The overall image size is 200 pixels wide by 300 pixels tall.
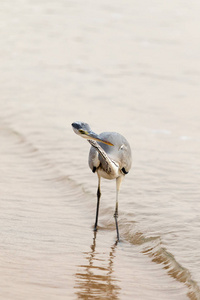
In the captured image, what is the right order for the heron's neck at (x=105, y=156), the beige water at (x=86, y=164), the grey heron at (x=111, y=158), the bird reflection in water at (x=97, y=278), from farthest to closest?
the grey heron at (x=111, y=158)
the heron's neck at (x=105, y=156)
the beige water at (x=86, y=164)
the bird reflection in water at (x=97, y=278)

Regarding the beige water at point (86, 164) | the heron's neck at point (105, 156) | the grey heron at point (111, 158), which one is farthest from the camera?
the grey heron at point (111, 158)

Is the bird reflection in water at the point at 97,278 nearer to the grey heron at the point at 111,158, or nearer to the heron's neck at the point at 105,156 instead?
the grey heron at the point at 111,158

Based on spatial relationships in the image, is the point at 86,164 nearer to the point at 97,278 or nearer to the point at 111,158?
the point at 111,158

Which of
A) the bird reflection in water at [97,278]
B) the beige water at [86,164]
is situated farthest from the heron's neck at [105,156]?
the bird reflection in water at [97,278]

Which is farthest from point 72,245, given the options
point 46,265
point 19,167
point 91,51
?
point 91,51

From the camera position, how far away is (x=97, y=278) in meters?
5.57

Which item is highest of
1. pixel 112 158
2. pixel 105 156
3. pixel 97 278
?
pixel 105 156

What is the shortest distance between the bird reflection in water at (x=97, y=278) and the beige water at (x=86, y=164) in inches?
0.5

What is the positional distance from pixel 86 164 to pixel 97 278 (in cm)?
369

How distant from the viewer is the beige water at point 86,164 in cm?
564

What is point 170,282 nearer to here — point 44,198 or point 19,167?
point 44,198

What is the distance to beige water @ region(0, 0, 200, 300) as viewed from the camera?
222 inches

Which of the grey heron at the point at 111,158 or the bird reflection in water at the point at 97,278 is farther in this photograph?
the grey heron at the point at 111,158

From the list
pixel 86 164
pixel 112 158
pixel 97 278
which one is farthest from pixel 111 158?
pixel 86 164
